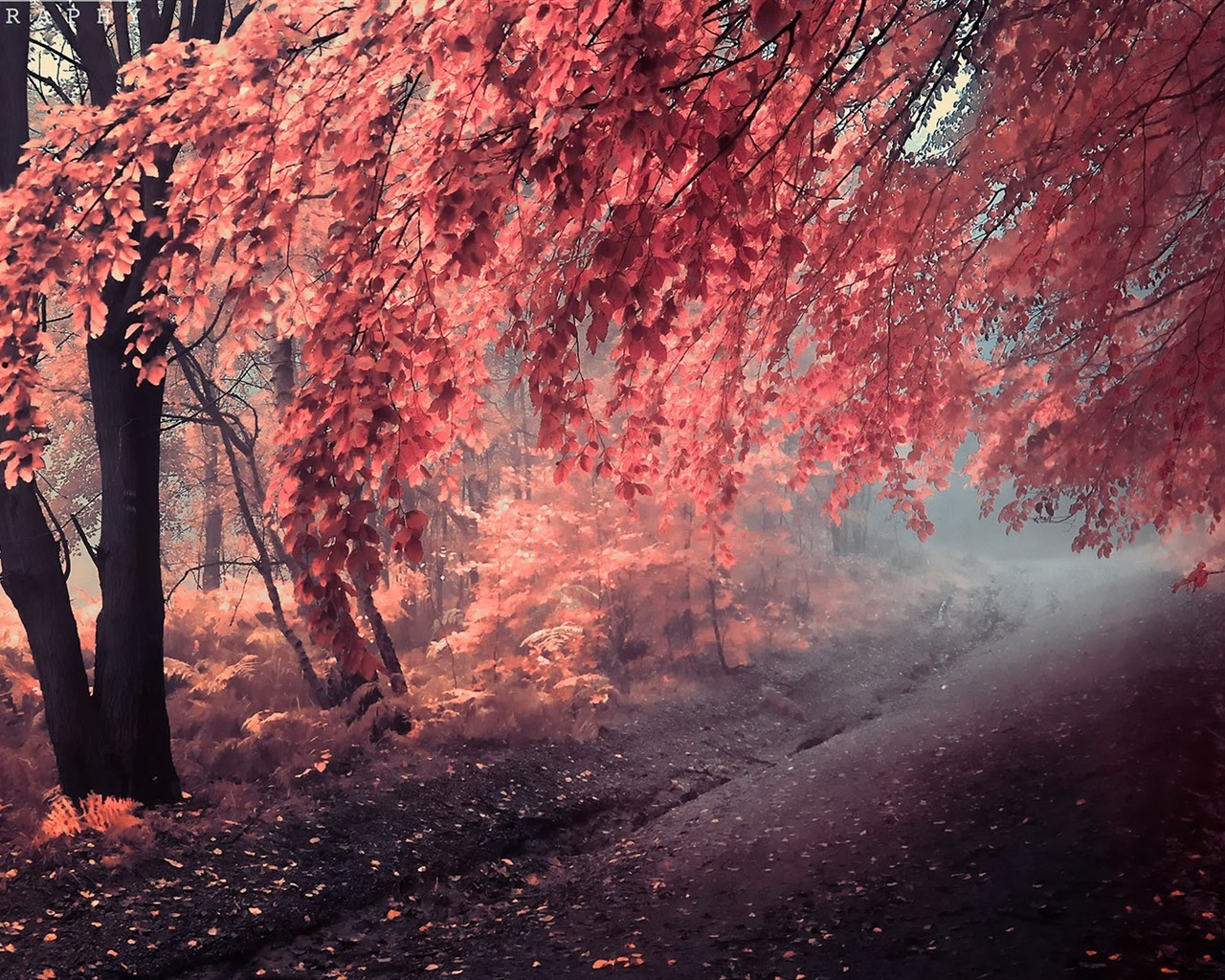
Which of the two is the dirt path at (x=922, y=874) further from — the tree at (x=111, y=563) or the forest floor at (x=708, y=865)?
the tree at (x=111, y=563)

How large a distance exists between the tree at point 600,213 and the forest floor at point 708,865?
261cm

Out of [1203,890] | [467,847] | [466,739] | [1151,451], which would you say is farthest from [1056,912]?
[466,739]

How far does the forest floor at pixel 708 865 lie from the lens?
498cm

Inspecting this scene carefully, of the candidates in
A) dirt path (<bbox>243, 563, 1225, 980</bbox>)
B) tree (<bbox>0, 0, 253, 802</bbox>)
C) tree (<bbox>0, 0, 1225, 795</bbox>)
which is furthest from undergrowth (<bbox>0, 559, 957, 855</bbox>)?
tree (<bbox>0, 0, 1225, 795</bbox>)

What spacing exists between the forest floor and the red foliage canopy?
2.74 m

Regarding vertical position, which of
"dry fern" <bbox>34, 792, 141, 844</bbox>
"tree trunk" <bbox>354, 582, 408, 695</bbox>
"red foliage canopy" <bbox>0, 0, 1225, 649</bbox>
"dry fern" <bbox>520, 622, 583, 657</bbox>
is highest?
"red foliage canopy" <bbox>0, 0, 1225, 649</bbox>

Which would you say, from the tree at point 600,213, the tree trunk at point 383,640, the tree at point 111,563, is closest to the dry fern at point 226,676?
the tree trunk at point 383,640

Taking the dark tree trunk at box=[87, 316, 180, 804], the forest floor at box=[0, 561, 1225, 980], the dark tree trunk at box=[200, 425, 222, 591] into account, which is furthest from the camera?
the dark tree trunk at box=[200, 425, 222, 591]

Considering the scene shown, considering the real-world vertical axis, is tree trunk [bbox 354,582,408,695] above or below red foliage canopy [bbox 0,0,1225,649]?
below

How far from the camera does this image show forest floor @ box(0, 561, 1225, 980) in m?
4.98

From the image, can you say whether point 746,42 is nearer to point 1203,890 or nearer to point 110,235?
point 110,235

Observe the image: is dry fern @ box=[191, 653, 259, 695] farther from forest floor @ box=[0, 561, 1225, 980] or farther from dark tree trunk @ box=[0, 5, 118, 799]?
forest floor @ box=[0, 561, 1225, 980]

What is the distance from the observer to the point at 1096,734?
8555 millimetres

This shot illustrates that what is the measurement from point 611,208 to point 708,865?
19.3 feet
